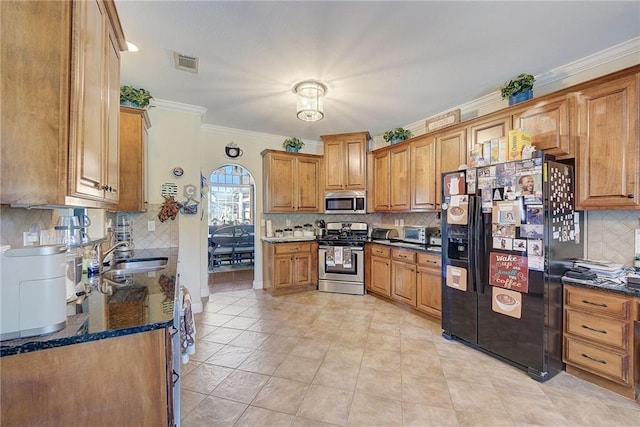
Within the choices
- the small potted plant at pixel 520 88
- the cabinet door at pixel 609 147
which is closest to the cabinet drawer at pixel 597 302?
the cabinet door at pixel 609 147

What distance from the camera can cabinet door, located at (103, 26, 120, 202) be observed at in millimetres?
1427

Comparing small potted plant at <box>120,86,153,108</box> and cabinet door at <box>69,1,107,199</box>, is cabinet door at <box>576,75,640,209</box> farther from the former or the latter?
small potted plant at <box>120,86,153,108</box>

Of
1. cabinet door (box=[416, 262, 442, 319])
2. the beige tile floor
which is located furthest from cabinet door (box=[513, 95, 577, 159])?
the beige tile floor

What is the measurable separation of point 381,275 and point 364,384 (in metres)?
2.13

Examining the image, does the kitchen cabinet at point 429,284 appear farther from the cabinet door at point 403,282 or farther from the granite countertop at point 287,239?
the granite countertop at point 287,239

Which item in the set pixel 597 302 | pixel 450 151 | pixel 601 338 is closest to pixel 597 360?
pixel 601 338

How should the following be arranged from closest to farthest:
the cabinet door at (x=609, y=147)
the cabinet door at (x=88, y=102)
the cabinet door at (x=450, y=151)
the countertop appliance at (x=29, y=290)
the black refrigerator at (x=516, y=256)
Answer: the countertop appliance at (x=29, y=290)
the cabinet door at (x=88, y=102)
the cabinet door at (x=609, y=147)
the black refrigerator at (x=516, y=256)
the cabinet door at (x=450, y=151)

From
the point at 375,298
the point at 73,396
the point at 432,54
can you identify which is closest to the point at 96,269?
the point at 73,396

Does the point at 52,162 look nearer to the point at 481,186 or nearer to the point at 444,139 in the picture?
the point at 481,186

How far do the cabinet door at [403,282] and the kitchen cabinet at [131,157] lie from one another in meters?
3.25

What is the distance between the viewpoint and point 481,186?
2506mm

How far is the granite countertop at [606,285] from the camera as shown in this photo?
6.19 feet

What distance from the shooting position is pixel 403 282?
3723mm

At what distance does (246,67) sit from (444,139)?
8.10 ft
